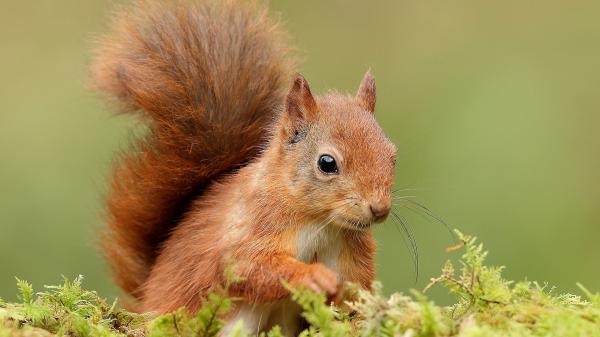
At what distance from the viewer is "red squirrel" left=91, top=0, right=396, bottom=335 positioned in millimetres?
2387

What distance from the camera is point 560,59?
5465mm

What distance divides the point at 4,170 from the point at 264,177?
2730 mm

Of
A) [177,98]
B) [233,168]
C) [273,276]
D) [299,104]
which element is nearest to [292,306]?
[273,276]

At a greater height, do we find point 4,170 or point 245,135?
point 245,135

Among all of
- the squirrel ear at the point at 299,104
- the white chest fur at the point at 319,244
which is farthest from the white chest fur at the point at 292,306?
the squirrel ear at the point at 299,104

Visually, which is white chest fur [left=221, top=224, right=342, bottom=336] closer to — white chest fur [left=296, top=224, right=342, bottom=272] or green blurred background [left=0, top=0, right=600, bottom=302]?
white chest fur [left=296, top=224, right=342, bottom=272]

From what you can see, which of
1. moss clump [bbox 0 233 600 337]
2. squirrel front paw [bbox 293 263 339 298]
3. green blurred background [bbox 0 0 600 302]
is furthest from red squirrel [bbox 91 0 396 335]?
moss clump [bbox 0 233 600 337]

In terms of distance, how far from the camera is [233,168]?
9.67ft

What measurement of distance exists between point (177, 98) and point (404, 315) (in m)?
1.32

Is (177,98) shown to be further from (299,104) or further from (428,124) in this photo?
(428,124)

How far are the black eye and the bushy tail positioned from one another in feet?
1.71

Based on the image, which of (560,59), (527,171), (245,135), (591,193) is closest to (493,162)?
(527,171)

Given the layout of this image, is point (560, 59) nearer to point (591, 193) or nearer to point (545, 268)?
point (591, 193)

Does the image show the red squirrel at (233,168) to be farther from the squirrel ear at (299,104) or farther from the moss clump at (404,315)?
the moss clump at (404,315)
